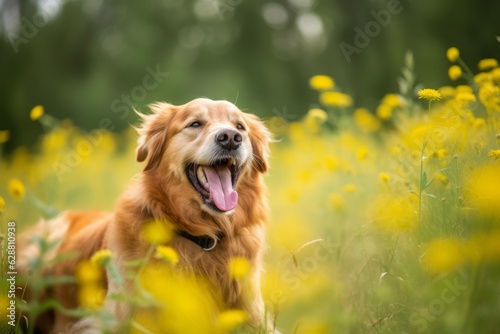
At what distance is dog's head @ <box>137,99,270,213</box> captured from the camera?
9.47 ft

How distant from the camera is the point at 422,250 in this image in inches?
97.2

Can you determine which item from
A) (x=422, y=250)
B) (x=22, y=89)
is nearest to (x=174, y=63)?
(x=22, y=89)

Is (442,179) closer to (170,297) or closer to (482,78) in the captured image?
(482,78)

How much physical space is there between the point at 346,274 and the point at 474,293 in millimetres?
1753

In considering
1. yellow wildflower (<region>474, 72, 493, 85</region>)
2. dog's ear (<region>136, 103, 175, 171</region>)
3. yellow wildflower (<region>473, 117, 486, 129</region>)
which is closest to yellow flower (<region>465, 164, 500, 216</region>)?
yellow wildflower (<region>473, 117, 486, 129</region>)

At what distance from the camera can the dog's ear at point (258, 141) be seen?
3.21 metres

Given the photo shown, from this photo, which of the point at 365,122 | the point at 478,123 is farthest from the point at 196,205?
the point at 365,122

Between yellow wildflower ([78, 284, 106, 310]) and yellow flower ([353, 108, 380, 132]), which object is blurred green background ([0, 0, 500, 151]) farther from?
yellow wildflower ([78, 284, 106, 310])

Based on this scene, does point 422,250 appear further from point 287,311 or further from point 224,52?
point 224,52

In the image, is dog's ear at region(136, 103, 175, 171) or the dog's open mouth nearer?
the dog's open mouth

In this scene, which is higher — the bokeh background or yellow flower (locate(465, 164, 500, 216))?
yellow flower (locate(465, 164, 500, 216))

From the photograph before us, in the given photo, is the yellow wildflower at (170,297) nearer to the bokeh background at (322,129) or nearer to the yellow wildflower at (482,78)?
the bokeh background at (322,129)

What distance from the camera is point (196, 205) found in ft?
9.70

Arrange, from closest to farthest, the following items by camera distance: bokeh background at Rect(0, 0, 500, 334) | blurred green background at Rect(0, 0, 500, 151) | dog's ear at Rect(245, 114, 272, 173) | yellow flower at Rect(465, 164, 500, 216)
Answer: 1. yellow flower at Rect(465, 164, 500, 216)
2. bokeh background at Rect(0, 0, 500, 334)
3. dog's ear at Rect(245, 114, 272, 173)
4. blurred green background at Rect(0, 0, 500, 151)
